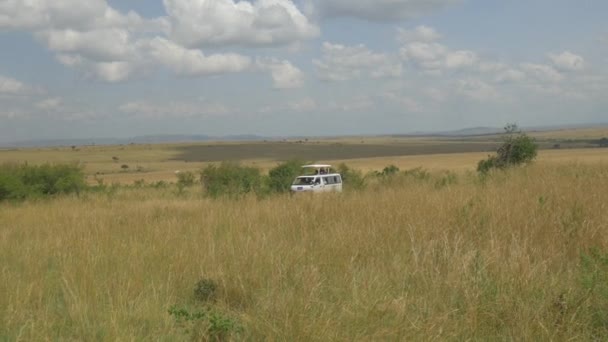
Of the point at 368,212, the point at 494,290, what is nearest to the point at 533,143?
the point at 368,212

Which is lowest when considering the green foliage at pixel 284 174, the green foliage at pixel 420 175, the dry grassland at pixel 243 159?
the dry grassland at pixel 243 159

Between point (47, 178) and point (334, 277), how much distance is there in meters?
29.5

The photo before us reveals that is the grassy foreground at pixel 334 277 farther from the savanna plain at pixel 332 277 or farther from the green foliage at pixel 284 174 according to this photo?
the green foliage at pixel 284 174

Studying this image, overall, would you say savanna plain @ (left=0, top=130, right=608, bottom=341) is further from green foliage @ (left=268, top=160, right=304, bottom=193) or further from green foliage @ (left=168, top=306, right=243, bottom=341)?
green foliage @ (left=268, top=160, right=304, bottom=193)

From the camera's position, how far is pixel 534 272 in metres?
4.28

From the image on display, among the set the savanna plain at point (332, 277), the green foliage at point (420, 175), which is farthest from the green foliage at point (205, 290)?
the green foliage at point (420, 175)

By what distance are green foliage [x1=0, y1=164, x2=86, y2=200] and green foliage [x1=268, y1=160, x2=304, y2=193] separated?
12.0 metres

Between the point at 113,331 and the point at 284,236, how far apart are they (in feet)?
10.6

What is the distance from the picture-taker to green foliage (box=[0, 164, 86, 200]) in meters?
27.8

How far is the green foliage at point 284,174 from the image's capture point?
3541 cm

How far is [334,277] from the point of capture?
446cm

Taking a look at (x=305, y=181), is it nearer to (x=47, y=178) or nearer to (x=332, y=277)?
(x=47, y=178)

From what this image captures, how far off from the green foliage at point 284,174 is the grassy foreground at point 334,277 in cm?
2759

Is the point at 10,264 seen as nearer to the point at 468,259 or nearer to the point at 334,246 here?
the point at 334,246
